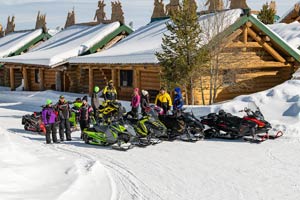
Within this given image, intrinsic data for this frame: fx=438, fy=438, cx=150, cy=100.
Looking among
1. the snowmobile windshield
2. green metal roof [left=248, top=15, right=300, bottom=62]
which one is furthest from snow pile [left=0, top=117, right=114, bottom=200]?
green metal roof [left=248, top=15, right=300, bottom=62]

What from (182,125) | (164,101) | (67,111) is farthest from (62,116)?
(182,125)

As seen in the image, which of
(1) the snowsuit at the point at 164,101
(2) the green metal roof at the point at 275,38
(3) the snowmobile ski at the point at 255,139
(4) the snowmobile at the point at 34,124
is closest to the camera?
(3) the snowmobile ski at the point at 255,139

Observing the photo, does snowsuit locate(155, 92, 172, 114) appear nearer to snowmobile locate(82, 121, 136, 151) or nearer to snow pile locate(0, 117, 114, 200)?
snowmobile locate(82, 121, 136, 151)

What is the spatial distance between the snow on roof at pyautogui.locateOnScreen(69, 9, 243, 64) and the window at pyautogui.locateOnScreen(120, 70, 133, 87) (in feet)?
3.76

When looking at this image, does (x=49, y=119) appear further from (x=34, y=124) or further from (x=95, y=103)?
(x=95, y=103)

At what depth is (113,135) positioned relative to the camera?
1103cm

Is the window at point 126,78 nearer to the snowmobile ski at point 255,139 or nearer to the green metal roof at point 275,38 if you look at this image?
the green metal roof at point 275,38

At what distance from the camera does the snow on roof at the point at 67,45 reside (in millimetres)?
24359

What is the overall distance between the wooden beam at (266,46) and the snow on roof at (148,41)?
1.08 metres

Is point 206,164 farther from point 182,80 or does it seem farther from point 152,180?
point 182,80

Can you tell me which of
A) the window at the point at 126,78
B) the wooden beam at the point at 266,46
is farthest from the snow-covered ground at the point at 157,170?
the window at the point at 126,78

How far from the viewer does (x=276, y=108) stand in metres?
14.3

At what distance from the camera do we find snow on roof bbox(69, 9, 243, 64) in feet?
59.0

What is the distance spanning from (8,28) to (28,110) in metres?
25.5
